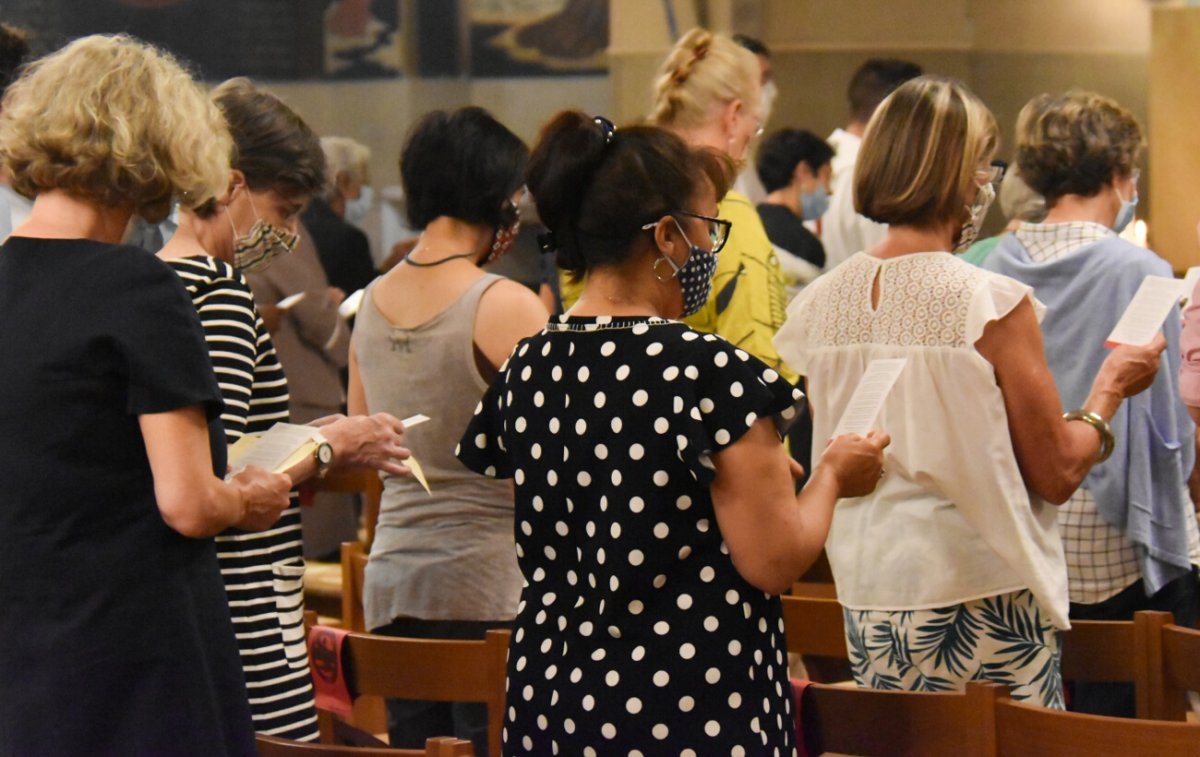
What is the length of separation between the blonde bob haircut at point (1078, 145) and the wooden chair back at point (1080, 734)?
1.49 metres

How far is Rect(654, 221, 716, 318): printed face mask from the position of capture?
2.12 meters

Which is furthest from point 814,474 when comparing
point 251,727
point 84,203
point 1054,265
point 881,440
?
point 1054,265

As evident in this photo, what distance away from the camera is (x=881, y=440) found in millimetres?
2227

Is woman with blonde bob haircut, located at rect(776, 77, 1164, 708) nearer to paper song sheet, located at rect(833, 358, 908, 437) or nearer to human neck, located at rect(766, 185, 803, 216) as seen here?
paper song sheet, located at rect(833, 358, 908, 437)

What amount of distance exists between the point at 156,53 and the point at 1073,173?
1.88 m

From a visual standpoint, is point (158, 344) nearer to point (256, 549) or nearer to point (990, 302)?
point (256, 549)

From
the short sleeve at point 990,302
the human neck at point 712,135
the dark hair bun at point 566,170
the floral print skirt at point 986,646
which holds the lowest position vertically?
the floral print skirt at point 986,646

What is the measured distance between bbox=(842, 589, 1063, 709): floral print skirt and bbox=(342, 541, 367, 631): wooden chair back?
4.10 ft

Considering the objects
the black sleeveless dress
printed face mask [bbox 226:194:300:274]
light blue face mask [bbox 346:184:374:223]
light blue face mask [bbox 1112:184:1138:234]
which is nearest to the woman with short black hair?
printed face mask [bbox 226:194:300:274]

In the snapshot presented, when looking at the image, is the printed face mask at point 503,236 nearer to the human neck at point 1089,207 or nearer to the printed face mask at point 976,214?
the printed face mask at point 976,214

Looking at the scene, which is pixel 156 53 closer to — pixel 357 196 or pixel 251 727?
pixel 251 727

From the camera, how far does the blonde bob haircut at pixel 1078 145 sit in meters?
3.25

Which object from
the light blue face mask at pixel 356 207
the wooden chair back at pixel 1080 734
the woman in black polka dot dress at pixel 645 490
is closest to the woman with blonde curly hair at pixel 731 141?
the woman in black polka dot dress at pixel 645 490

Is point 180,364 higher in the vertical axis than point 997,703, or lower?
higher
